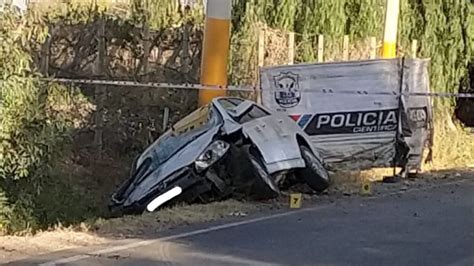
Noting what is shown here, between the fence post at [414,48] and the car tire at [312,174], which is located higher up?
the fence post at [414,48]

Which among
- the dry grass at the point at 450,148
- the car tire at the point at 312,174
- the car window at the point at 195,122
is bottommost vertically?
the dry grass at the point at 450,148

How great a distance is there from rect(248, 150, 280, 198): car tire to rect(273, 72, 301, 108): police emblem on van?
3373 mm

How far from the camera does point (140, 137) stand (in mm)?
18578

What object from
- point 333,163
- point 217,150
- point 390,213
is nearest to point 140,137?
point 333,163

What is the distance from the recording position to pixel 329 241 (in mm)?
10352

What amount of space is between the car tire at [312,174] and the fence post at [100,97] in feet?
16.8

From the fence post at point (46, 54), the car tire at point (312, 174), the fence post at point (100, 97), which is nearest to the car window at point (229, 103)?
the car tire at point (312, 174)

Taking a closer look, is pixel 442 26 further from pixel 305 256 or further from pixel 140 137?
pixel 305 256

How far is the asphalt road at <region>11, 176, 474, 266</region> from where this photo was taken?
9258 millimetres

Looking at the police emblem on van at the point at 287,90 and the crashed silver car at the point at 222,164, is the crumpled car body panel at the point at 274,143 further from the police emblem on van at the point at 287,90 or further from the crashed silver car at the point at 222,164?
the police emblem on van at the point at 287,90

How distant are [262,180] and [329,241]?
2.68 metres

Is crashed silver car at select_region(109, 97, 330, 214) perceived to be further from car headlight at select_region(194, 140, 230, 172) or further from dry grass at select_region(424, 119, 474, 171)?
dry grass at select_region(424, 119, 474, 171)

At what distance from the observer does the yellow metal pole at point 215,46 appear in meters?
15.8

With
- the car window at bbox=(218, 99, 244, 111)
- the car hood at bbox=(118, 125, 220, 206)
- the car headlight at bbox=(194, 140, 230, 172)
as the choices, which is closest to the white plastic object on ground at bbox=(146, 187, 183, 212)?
the car hood at bbox=(118, 125, 220, 206)
